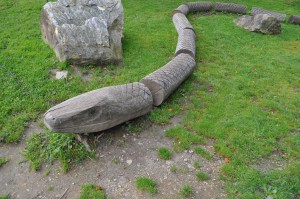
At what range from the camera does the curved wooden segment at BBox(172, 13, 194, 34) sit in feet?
32.1

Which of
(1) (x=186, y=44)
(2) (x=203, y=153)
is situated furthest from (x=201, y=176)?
(1) (x=186, y=44)

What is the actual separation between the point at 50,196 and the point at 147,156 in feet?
5.29

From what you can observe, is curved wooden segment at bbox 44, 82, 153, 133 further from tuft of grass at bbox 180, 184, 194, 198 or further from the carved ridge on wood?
tuft of grass at bbox 180, 184, 194, 198

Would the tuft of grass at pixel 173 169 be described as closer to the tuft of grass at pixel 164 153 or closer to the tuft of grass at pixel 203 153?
the tuft of grass at pixel 164 153

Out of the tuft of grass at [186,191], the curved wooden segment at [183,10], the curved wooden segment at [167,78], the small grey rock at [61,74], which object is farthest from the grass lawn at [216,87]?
the curved wooden segment at [183,10]

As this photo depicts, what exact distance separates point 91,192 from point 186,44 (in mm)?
5430

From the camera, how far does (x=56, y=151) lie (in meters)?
4.29

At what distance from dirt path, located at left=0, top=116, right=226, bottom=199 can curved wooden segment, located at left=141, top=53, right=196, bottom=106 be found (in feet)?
3.49

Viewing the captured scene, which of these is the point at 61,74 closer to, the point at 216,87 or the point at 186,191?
the point at 216,87

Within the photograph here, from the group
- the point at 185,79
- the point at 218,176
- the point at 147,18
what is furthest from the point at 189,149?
the point at 147,18

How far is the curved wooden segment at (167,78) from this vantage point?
17.8 ft

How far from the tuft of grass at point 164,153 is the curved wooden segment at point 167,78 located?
4.01ft

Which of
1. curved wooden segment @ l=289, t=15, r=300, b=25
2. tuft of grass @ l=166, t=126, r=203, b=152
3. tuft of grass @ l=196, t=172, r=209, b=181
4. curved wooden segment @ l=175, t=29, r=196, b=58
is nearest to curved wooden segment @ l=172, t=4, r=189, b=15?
curved wooden segment @ l=175, t=29, r=196, b=58

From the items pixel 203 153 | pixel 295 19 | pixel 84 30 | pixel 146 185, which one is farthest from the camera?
pixel 295 19
